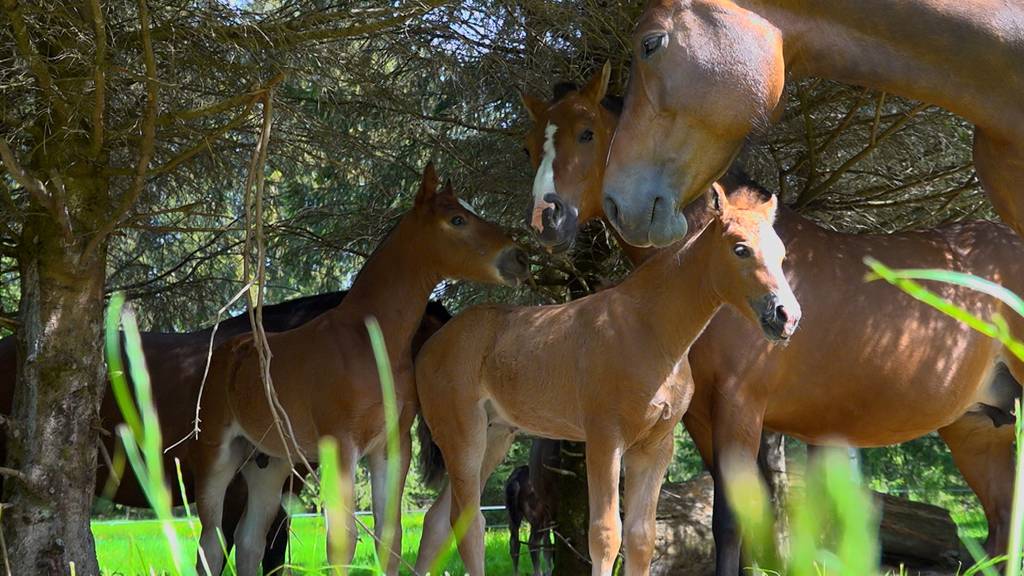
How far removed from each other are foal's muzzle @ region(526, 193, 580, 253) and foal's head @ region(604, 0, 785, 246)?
3.54 ft

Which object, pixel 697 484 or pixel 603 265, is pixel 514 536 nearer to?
pixel 697 484

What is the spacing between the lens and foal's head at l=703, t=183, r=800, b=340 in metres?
4.30

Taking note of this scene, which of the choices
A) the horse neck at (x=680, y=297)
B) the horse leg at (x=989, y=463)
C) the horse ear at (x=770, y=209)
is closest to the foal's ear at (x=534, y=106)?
the horse neck at (x=680, y=297)

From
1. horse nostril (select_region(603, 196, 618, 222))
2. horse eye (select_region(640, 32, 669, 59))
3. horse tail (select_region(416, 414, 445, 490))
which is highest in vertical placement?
horse eye (select_region(640, 32, 669, 59))

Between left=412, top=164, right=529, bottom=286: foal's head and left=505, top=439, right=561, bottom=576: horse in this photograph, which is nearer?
left=412, top=164, right=529, bottom=286: foal's head

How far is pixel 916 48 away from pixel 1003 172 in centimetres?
50

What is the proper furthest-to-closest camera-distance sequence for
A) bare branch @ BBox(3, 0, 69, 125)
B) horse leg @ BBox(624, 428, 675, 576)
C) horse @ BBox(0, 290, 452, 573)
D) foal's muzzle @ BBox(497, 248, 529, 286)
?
horse @ BBox(0, 290, 452, 573)
foal's muzzle @ BBox(497, 248, 529, 286)
horse leg @ BBox(624, 428, 675, 576)
bare branch @ BBox(3, 0, 69, 125)

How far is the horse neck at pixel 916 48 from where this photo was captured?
3.55 metres

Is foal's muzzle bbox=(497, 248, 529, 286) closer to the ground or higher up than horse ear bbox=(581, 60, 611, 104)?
closer to the ground

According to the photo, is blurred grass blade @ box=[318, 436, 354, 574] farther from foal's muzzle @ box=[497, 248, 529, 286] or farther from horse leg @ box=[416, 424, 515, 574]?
foal's muzzle @ box=[497, 248, 529, 286]

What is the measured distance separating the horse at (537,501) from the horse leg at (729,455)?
5.08ft

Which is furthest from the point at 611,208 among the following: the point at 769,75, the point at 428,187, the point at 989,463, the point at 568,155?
the point at 989,463

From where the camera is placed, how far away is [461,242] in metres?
6.04

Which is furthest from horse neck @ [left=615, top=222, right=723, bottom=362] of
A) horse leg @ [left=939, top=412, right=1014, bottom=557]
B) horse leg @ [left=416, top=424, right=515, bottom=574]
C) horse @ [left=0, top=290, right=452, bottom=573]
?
horse leg @ [left=939, top=412, right=1014, bottom=557]
